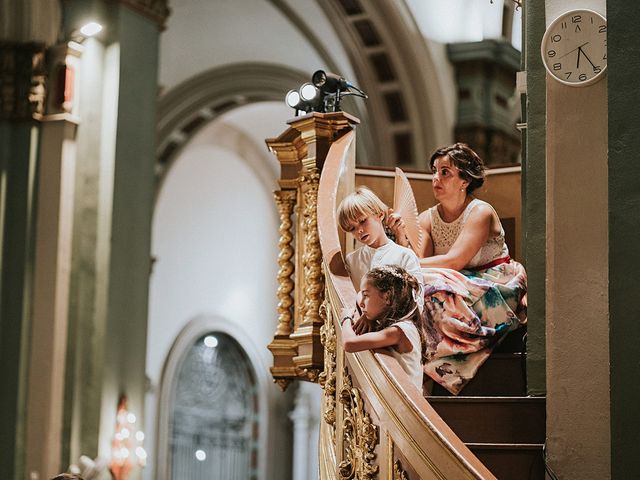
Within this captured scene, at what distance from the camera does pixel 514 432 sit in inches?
222

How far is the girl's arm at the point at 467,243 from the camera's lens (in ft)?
21.1

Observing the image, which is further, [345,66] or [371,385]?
[345,66]

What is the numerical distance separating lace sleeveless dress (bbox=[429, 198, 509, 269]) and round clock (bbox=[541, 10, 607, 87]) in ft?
4.52

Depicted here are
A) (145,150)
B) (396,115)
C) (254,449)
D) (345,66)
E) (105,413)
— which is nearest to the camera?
(105,413)

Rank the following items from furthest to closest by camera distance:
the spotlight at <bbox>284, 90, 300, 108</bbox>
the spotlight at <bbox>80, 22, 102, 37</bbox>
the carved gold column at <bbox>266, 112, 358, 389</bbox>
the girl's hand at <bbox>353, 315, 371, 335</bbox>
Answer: the spotlight at <bbox>80, 22, 102, 37</bbox> < the spotlight at <bbox>284, 90, 300, 108</bbox> < the carved gold column at <bbox>266, 112, 358, 389</bbox> < the girl's hand at <bbox>353, 315, 371, 335</bbox>

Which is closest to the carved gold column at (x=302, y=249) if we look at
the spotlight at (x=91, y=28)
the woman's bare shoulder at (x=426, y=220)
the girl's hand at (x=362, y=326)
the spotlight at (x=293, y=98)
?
the spotlight at (x=293, y=98)

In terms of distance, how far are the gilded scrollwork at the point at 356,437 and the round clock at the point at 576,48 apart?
1.60 m

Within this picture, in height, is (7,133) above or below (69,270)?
above

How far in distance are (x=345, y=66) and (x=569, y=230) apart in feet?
40.7

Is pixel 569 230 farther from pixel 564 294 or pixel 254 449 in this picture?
pixel 254 449

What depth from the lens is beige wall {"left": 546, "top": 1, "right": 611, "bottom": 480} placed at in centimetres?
505

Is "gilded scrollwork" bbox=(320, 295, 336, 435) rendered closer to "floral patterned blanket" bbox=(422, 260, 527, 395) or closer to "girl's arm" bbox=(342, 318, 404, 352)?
"floral patterned blanket" bbox=(422, 260, 527, 395)

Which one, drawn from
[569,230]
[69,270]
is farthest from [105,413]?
[569,230]

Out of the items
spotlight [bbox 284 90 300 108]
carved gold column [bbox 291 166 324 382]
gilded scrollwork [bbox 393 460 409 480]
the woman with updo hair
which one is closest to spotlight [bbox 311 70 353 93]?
spotlight [bbox 284 90 300 108]
